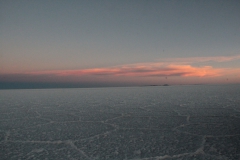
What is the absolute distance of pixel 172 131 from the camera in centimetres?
265

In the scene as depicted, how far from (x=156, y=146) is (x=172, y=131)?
0.67m

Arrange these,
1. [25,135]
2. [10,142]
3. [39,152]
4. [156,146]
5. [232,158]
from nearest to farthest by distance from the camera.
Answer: [232,158]
[39,152]
[156,146]
[10,142]
[25,135]

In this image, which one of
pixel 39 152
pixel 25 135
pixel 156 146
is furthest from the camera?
pixel 25 135

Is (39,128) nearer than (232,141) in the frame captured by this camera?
No

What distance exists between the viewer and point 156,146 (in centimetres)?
205

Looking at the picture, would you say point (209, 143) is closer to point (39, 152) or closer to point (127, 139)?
point (127, 139)

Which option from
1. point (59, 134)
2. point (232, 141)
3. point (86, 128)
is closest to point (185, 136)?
point (232, 141)

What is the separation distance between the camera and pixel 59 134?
2564 mm

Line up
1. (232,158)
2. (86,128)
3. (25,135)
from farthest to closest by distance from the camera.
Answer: (86,128) < (25,135) < (232,158)

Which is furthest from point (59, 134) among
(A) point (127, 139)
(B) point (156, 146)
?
(B) point (156, 146)

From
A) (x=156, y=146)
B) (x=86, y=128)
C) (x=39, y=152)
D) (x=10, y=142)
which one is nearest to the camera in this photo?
(x=39, y=152)

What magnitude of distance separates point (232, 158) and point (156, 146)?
0.68 metres

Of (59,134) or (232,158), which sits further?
(59,134)

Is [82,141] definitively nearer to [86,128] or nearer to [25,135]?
[86,128]
